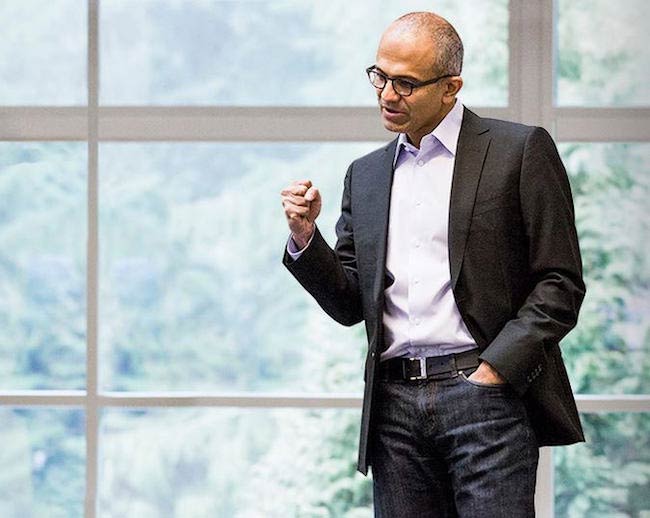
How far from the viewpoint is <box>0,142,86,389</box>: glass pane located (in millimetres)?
4023

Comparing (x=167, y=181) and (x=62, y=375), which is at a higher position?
(x=167, y=181)

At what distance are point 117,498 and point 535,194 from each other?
212 centimetres

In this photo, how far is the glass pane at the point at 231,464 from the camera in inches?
157

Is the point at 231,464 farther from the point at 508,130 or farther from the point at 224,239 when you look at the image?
the point at 508,130

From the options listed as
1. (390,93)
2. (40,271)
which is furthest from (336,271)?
(40,271)

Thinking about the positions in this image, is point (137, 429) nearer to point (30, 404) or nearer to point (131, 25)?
point (30, 404)

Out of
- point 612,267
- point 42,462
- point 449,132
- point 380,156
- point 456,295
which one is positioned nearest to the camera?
point 456,295

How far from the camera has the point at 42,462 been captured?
4066 millimetres

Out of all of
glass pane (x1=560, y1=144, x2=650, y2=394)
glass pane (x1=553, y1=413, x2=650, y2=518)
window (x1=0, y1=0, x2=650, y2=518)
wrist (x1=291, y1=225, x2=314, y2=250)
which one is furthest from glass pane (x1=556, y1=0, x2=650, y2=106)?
wrist (x1=291, y1=225, x2=314, y2=250)

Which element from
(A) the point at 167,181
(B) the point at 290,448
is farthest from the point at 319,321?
(A) the point at 167,181

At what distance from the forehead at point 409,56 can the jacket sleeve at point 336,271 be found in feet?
1.24

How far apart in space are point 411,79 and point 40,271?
1.94 m

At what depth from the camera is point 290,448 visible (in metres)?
4.00

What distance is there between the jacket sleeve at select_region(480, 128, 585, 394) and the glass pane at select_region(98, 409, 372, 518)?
61.8 inches
